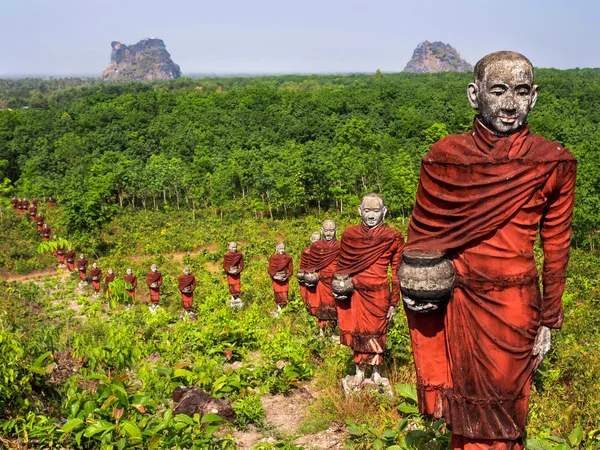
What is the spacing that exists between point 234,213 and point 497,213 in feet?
89.5

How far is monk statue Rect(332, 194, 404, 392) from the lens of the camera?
19.4 ft

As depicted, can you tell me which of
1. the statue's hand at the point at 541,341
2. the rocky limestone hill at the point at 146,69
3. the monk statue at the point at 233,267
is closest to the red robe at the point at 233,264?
the monk statue at the point at 233,267

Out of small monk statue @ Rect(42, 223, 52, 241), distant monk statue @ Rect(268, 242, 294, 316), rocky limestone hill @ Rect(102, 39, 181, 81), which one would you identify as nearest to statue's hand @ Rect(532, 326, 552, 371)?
distant monk statue @ Rect(268, 242, 294, 316)

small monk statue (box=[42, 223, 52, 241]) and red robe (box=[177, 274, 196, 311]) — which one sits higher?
red robe (box=[177, 274, 196, 311])

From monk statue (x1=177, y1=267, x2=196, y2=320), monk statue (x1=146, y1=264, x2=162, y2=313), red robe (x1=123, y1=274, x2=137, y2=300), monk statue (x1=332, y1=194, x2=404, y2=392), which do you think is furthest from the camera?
red robe (x1=123, y1=274, x2=137, y2=300)

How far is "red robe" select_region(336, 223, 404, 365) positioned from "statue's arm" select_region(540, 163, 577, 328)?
9.45 feet

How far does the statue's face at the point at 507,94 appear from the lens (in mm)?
2844

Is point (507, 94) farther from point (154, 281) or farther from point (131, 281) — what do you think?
point (131, 281)

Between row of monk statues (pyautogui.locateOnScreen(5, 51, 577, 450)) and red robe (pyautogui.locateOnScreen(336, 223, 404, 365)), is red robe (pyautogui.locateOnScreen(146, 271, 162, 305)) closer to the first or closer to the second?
red robe (pyautogui.locateOnScreen(336, 223, 404, 365))

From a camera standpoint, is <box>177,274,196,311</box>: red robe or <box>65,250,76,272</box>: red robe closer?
<box>177,274,196,311</box>: red robe

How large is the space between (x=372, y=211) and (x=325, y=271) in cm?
262

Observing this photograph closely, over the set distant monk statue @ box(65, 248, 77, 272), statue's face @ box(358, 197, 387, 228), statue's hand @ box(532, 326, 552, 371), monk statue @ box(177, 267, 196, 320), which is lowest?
distant monk statue @ box(65, 248, 77, 272)

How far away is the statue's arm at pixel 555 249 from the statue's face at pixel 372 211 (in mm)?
2941

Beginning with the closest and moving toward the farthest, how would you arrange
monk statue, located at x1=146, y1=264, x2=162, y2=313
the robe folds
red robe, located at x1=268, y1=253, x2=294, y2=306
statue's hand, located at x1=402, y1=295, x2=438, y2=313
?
the robe folds < statue's hand, located at x1=402, y1=295, x2=438, y2=313 < red robe, located at x1=268, y1=253, x2=294, y2=306 < monk statue, located at x1=146, y1=264, x2=162, y2=313
